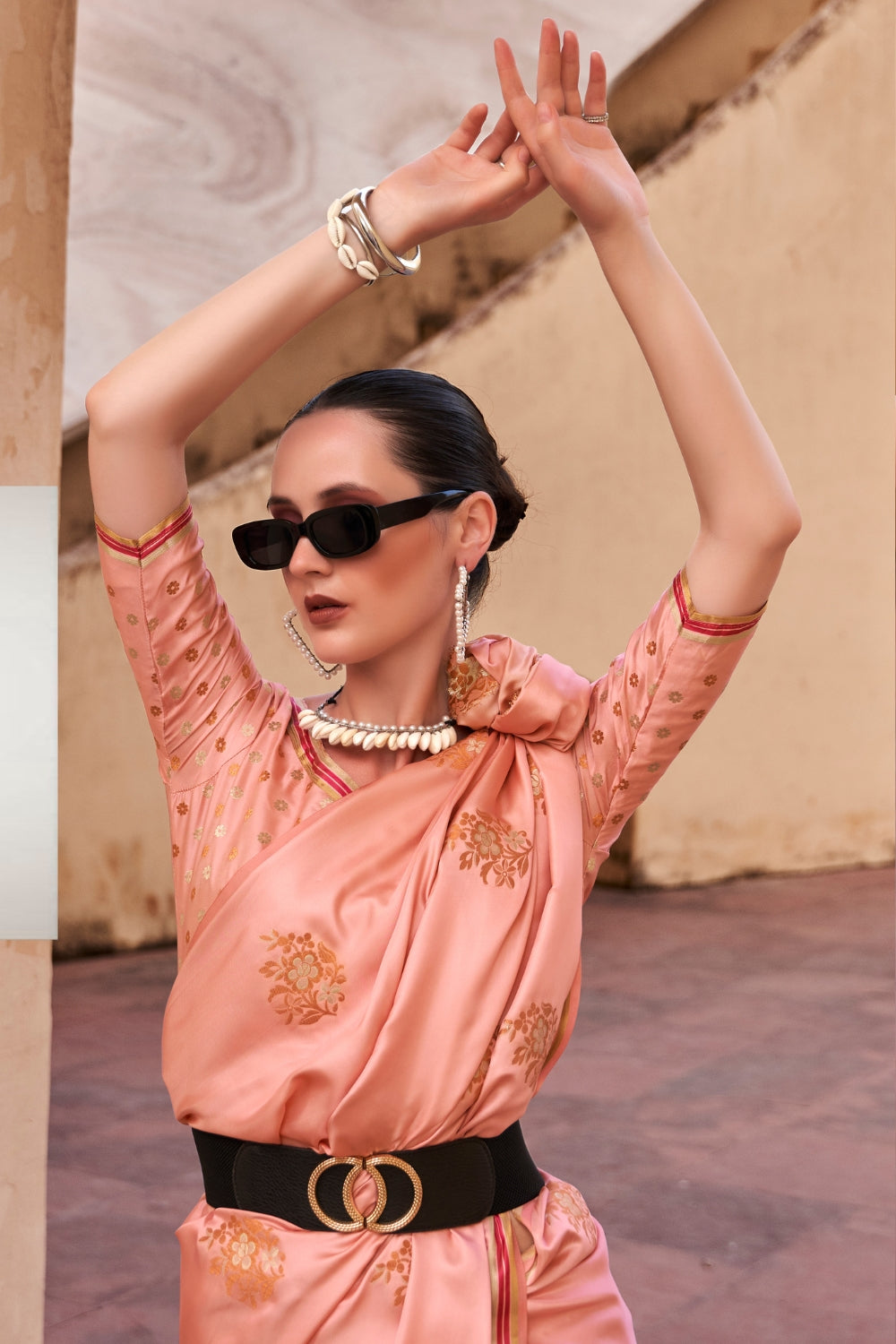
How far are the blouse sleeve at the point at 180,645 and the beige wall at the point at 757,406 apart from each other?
5747mm

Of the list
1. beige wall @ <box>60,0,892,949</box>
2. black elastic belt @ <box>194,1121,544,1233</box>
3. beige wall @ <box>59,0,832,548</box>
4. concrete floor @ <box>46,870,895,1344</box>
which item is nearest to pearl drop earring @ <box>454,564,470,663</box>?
black elastic belt @ <box>194,1121,544,1233</box>

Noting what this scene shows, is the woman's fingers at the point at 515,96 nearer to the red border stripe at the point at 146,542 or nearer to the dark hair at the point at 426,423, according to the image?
the dark hair at the point at 426,423

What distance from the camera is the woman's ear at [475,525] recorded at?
135 centimetres

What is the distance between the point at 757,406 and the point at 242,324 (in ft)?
21.2

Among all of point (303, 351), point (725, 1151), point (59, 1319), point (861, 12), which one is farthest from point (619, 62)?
point (59, 1319)

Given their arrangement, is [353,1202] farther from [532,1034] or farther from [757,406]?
[757,406]

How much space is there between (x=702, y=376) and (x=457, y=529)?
28 cm

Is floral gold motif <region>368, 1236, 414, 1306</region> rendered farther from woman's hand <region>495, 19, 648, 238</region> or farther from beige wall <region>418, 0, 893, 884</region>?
beige wall <region>418, 0, 893, 884</region>

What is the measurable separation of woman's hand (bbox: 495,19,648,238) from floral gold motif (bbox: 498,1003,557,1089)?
0.68 metres

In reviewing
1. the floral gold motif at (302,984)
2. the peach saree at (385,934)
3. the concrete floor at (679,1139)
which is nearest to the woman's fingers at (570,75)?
the peach saree at (385,934)

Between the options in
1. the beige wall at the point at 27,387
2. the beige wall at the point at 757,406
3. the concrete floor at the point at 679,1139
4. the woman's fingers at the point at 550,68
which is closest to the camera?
the woman's fingers at the point at 550,68

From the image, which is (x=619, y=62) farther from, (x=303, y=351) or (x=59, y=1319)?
(x=59, y=1319)

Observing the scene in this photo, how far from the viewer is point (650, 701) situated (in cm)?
131

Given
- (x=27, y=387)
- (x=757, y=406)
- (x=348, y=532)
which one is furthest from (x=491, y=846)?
(x=757, y=406)
